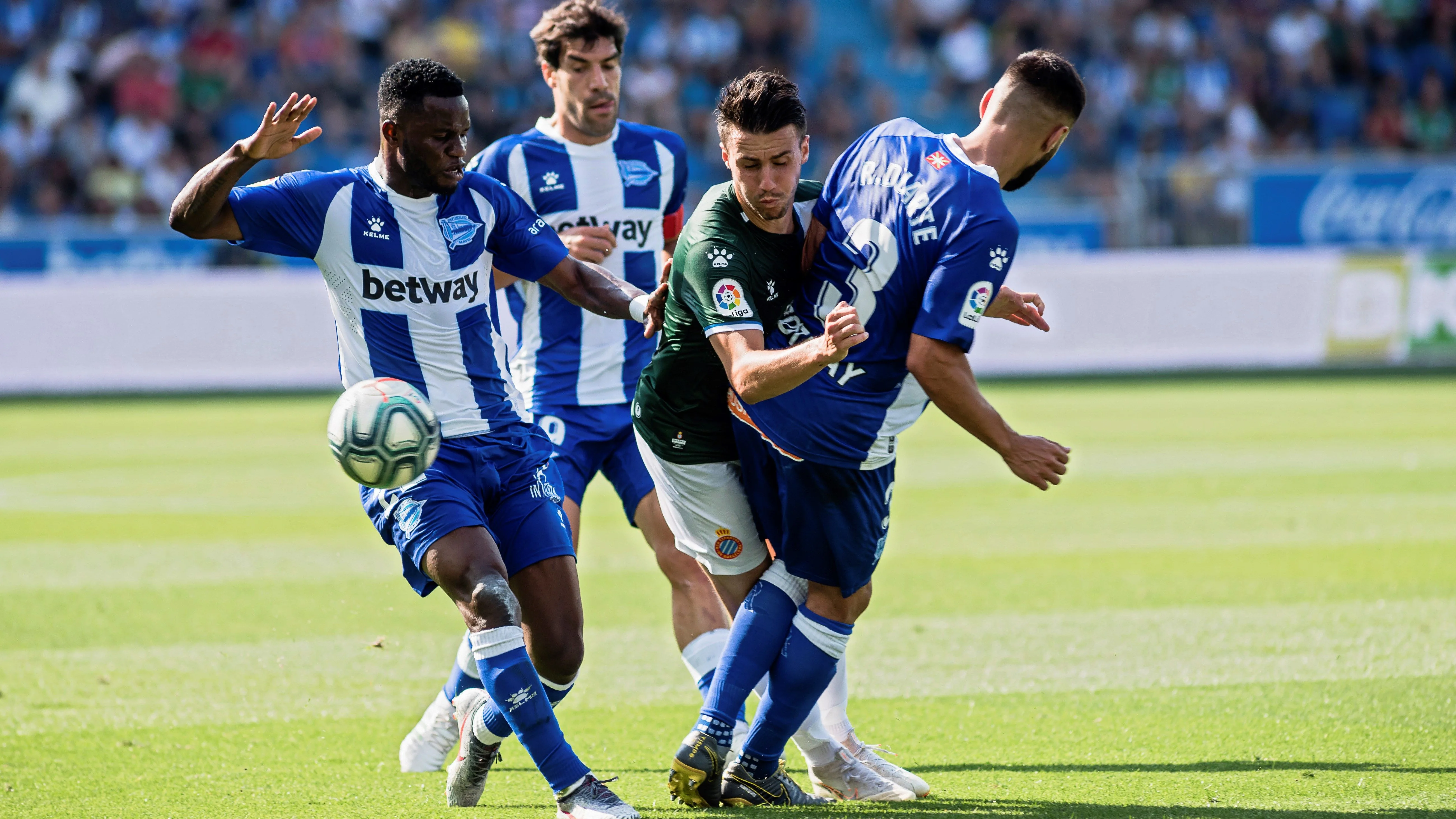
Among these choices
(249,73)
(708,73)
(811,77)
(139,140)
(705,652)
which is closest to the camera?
(705,652)

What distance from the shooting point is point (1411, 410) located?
1467cm

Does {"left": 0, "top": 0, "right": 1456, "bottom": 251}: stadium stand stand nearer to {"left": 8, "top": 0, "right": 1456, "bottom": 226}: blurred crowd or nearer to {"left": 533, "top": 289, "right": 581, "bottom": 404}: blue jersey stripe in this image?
{"left": 8, "top": 0, "right": 1456, "bottom": 226}: blurred crowd

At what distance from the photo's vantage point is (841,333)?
11.8ft

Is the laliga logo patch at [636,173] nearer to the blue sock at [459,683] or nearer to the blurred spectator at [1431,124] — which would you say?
the blue sock at [459,683]

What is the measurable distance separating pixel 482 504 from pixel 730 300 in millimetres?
1026

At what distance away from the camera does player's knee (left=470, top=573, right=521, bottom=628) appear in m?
4.06

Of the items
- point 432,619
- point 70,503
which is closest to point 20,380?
point 70,503

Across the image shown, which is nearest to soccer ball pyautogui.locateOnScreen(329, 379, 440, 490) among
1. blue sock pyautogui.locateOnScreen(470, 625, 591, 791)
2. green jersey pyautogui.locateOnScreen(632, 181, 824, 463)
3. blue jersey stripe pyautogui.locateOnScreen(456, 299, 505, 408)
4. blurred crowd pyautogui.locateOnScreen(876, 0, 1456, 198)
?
blue jersey stripe pyautogui.locateOnScreen(456, 299, 505, 408)

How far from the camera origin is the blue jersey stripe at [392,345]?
446 centimetres

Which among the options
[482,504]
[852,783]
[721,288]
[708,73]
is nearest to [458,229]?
[482,504]

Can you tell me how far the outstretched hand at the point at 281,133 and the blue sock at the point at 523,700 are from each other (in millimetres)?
1490

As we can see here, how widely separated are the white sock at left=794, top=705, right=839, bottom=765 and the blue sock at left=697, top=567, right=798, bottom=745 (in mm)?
246

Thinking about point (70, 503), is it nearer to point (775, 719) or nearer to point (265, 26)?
point (775, 719)

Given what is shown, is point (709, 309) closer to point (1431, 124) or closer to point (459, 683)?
point (459, 683)
